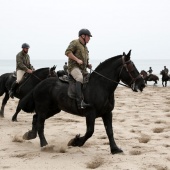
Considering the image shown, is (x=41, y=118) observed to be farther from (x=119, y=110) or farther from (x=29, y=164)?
(x=119, y=110)

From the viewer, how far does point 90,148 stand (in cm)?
816

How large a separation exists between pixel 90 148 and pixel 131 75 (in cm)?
213

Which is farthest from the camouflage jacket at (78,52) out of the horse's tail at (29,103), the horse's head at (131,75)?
the horse's tail at (29,103)

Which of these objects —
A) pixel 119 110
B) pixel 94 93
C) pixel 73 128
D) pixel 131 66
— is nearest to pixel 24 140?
pixel 73 128

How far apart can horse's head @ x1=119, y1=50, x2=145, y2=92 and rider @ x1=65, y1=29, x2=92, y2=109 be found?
3.17ft

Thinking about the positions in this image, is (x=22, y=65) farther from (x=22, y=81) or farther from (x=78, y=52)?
(x=78, y=52)

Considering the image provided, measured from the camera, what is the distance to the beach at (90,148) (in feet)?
22.0

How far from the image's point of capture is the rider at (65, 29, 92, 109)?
755cm

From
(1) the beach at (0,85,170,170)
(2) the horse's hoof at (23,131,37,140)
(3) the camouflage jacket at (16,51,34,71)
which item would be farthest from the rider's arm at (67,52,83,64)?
(3) the camouflage jacket at (16,51,34,71)

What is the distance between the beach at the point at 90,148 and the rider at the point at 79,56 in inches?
49.0

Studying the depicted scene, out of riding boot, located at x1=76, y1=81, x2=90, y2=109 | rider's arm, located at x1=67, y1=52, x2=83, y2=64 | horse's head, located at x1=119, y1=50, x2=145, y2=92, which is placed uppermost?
rider's arm, located at x1=67, y1=52, x2=83, y2=64

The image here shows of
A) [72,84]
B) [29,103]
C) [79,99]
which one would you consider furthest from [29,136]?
[79,99]

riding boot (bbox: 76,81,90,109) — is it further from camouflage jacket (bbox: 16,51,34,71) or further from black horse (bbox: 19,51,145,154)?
camouflage jacket (bbox: 16,51,34,71)

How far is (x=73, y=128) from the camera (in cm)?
1097
